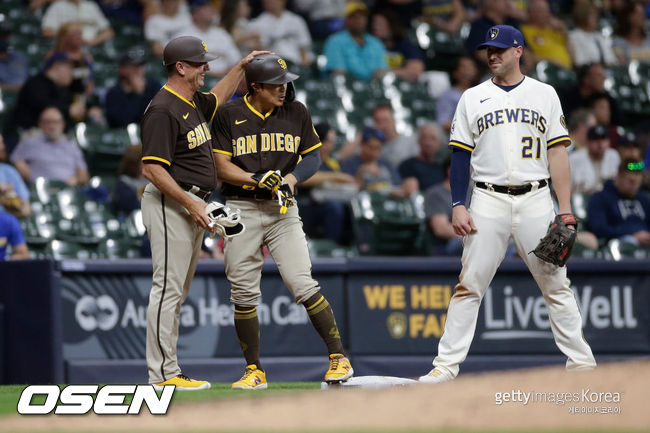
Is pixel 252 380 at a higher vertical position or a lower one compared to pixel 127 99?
lower

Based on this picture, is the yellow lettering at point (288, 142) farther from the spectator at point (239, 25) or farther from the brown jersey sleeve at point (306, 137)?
the spectator at point (239, 25)

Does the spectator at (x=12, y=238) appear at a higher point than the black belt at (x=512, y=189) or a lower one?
lower

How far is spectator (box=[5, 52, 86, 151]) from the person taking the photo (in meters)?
9.91

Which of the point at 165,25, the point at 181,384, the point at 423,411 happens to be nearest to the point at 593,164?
the point at 165,25

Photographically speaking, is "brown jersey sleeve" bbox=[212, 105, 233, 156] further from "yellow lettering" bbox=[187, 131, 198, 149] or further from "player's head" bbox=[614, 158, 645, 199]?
"player's head" bbox=[614, 158, 645, 199]

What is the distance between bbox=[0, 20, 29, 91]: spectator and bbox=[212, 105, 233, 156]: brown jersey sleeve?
17.9 feet

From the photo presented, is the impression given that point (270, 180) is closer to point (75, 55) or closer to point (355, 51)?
point (75, 55)

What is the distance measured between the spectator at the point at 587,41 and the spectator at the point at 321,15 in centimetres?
308

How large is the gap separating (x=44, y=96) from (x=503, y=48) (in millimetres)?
5609

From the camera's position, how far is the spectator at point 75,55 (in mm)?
10492

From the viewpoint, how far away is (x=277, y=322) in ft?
26.1

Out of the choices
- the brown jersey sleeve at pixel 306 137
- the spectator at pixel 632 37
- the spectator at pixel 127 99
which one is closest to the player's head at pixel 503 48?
the brown jersey sleeve at pixel 306 137

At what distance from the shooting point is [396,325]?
8062 millimetres

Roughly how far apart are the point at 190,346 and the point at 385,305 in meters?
1.55
